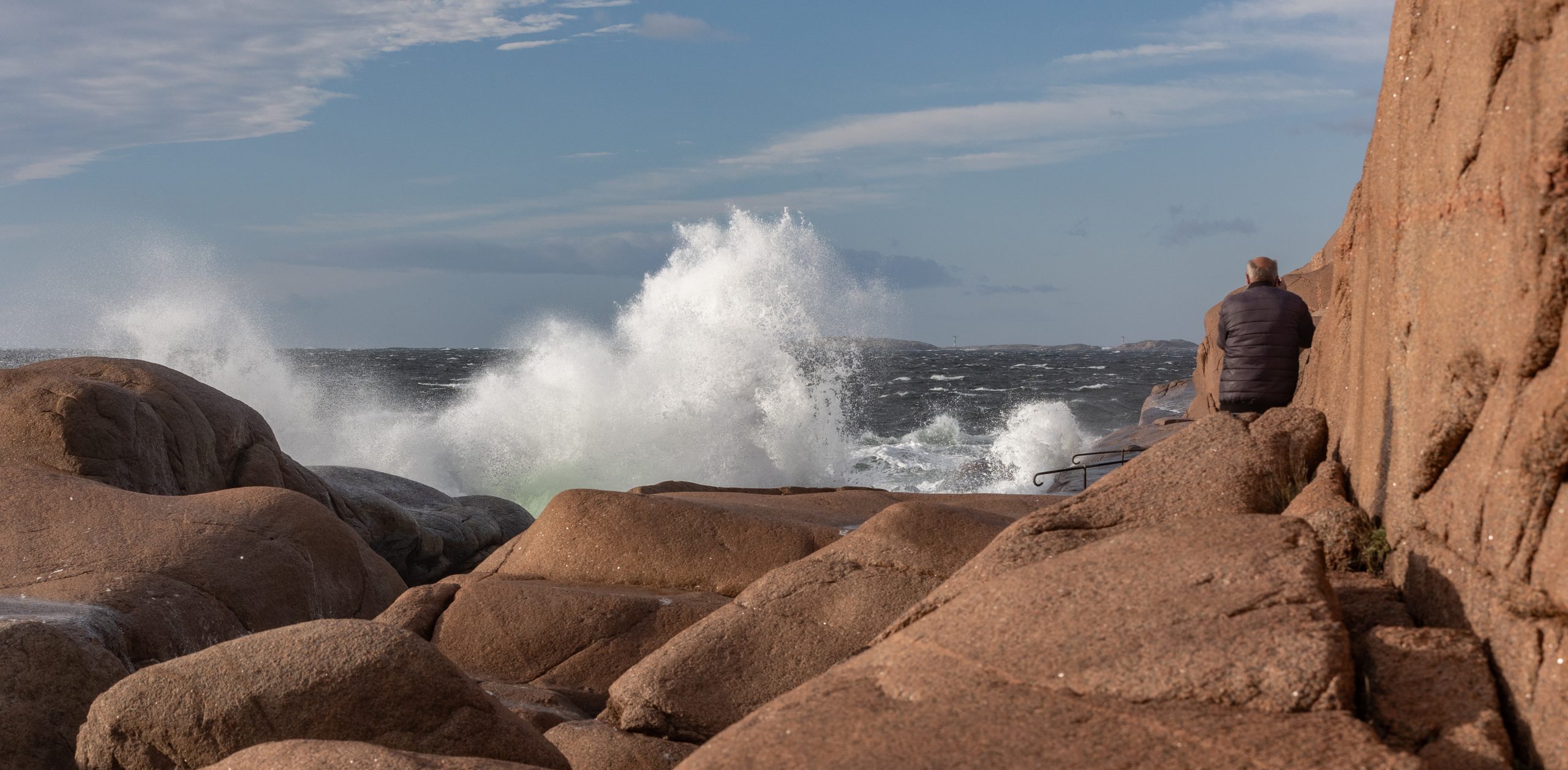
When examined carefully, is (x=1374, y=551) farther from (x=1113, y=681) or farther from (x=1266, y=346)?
(x=1266, y=346)

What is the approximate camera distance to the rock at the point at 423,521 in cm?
1208

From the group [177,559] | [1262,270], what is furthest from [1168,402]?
[177,559]

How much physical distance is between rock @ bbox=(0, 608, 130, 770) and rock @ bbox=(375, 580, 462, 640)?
5.44 ft

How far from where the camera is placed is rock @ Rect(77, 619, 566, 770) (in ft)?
14.3

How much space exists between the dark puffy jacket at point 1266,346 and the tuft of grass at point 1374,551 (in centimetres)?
236

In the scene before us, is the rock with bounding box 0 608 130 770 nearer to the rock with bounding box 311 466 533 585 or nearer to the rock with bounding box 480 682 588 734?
the rock with bounding box 480 682 588 734

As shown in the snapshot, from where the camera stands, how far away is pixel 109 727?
4.45 m

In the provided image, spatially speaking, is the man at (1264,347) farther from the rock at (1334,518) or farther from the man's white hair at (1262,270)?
the rock at (1334,518)

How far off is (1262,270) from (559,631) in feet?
14.1

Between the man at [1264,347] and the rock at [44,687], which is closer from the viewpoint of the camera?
the rock at [44,687]

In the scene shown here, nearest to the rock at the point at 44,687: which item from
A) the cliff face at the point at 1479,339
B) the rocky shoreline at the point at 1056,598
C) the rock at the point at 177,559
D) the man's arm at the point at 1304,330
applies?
the rocky shoreline at the point at 1056,598

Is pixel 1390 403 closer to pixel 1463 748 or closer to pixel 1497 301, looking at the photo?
pixel 1497 301

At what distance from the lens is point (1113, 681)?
3.00 m

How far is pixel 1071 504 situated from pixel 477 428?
2260 centimetres
